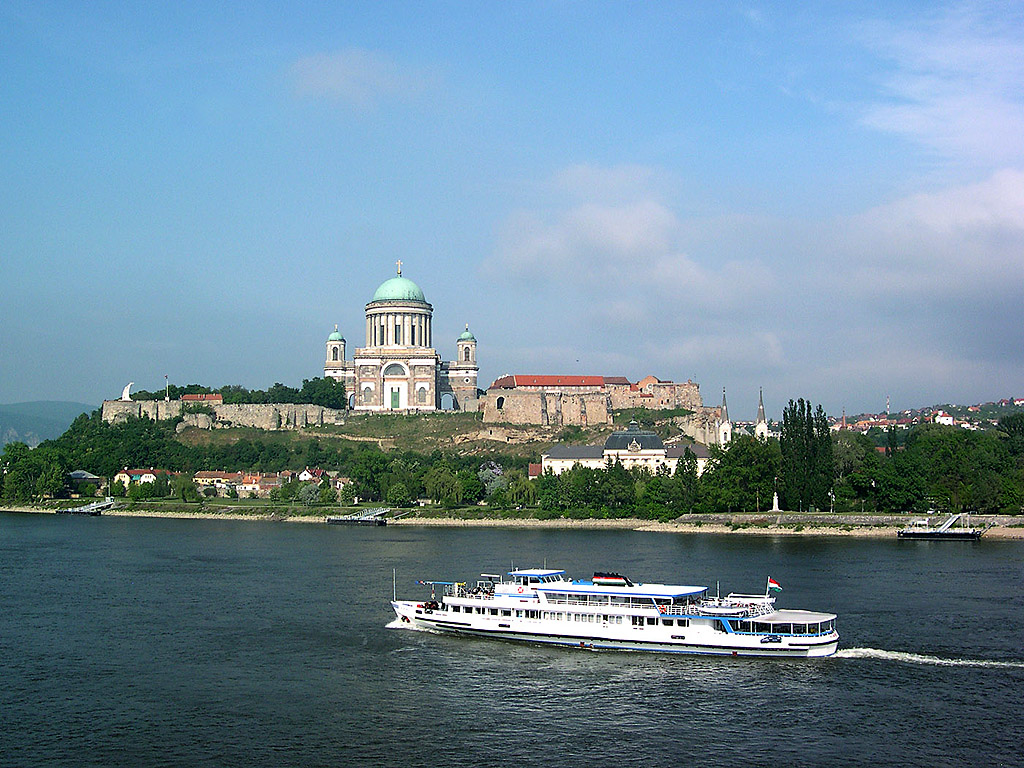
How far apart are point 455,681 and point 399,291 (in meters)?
83.0

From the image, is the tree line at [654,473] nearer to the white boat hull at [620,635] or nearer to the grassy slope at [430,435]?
the grassy slope at [430,435]

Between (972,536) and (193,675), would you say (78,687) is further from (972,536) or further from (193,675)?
(972,536)

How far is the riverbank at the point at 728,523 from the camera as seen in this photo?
58.8 m

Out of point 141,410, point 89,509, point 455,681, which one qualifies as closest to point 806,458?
point 455,681

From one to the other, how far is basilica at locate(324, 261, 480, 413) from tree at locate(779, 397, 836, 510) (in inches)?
1840

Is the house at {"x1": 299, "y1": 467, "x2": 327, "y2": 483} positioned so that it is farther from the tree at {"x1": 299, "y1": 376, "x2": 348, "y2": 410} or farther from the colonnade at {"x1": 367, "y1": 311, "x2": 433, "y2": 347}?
the colonnade at {"x1": 367, "y1": 311, "x2": 433, "y2": 347}

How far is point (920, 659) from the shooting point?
2733cm

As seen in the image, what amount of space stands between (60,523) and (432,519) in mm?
23446

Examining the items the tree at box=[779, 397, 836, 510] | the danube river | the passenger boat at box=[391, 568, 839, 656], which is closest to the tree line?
the tree at box=[779, 397, 836, 510]

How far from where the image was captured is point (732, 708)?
78.5 ft

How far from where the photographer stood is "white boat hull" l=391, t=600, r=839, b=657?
28188 millimetres

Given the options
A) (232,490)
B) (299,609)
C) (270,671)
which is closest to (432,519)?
(232,490)

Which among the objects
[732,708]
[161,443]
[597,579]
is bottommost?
[732,708]

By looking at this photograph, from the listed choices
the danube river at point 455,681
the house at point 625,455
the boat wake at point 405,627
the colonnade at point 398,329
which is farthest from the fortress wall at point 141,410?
the boat wake at point 405,627
